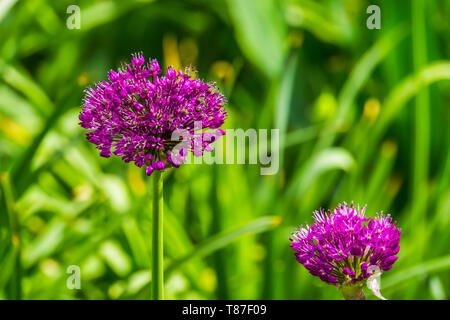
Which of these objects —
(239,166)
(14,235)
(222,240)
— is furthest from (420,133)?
(14,235)

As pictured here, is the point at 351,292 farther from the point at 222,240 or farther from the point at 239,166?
the point at 239,166

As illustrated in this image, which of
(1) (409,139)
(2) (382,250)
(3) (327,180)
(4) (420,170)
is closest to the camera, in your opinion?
(2) (382,250)

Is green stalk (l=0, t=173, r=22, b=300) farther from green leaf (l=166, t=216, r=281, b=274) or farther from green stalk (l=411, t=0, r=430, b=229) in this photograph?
green stalk (l=411, t=0, r=430, b=229)

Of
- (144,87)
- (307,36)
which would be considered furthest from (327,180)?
(144,87)

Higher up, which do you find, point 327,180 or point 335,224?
point 327,180

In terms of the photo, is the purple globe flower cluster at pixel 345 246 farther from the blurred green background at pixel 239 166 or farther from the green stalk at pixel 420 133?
the green stalk at pixel 420 133

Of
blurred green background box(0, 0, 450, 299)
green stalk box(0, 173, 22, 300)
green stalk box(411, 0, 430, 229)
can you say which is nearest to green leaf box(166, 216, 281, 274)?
blurred green background box(0, 0, 450, 299)
